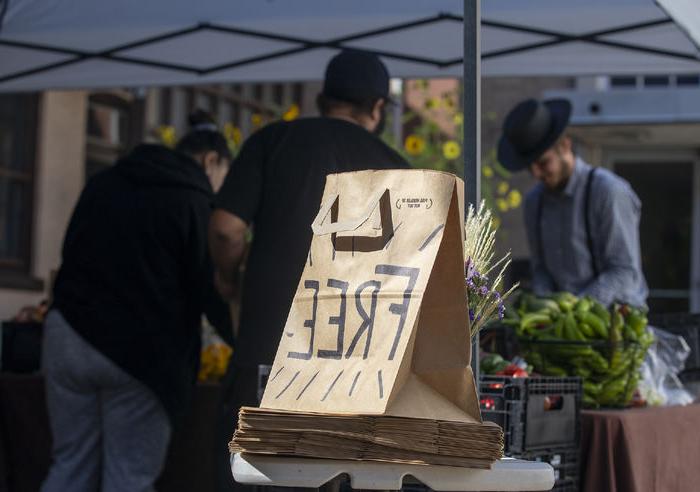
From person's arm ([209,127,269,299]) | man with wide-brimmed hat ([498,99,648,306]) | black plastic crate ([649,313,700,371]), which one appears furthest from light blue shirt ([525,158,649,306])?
person's arm ([209,127,269,299])

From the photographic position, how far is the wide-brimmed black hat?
5.52m

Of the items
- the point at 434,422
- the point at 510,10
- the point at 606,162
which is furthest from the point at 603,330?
the point at 606,162

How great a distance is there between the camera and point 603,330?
13.2ft

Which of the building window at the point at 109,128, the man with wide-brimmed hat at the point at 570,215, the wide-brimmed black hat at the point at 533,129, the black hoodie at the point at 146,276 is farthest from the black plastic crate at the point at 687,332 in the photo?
the building window at the point at 109,128

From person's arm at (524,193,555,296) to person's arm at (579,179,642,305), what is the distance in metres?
0.32

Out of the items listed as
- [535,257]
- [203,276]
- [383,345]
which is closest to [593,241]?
[535,257]

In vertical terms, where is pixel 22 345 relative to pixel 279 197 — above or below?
below

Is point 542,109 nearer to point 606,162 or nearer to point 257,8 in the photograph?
point 257,8

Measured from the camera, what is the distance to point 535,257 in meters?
5.67

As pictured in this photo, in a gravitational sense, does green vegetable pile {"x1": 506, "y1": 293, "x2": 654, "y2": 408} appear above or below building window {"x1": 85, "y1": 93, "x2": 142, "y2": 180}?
below

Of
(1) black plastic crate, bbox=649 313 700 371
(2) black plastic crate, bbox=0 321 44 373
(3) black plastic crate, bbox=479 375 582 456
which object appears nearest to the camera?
(3) black plastic crate, bbox=479 375 582 456

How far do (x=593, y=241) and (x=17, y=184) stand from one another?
5048 mm

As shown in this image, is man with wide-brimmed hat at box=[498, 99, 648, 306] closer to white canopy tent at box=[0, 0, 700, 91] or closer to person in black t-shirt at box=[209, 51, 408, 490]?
white canopy tent at box=[0, 0, 700, 91]

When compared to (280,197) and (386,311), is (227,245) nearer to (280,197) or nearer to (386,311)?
(280,197)
